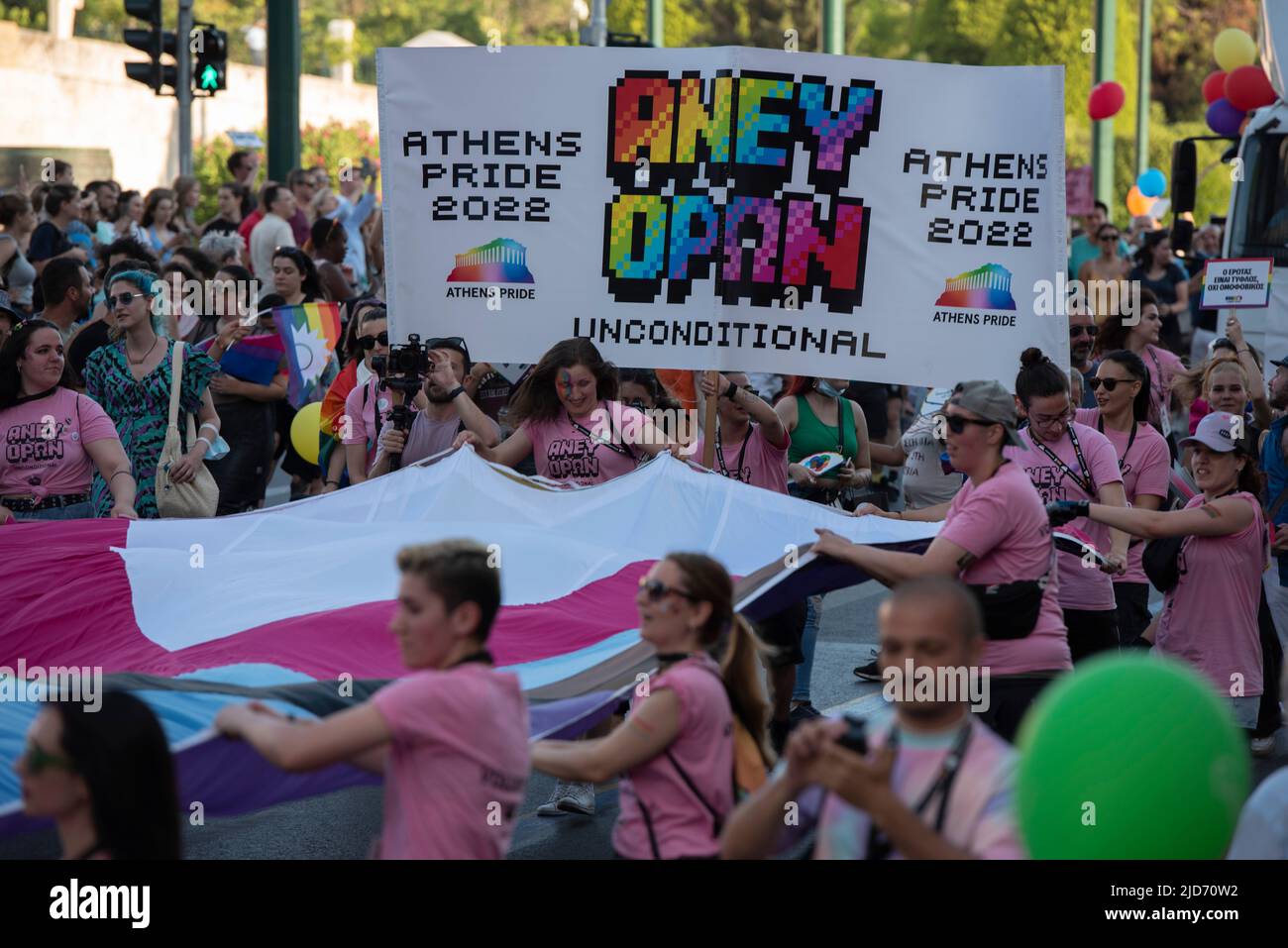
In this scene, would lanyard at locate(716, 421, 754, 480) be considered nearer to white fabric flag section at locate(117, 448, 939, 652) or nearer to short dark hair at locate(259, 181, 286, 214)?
white fabric flag section at locate(117, 448, 939, 652)

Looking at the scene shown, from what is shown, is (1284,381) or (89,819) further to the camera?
(1284,381)

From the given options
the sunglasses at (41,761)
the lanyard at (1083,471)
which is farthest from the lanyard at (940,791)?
the lanyard at (1083,471)

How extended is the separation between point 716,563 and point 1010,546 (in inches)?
64.7

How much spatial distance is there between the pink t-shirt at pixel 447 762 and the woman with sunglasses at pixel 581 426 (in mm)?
4048

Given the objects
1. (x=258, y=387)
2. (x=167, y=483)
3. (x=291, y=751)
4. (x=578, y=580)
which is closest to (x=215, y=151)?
(x=258, y=387)

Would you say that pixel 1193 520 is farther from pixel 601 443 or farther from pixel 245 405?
pixel 245 405

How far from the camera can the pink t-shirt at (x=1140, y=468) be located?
830 cm

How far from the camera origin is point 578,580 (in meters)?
6.97

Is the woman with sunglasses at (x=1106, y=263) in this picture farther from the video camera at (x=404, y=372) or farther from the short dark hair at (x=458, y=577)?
the short dark hair at (x=458, y=577)

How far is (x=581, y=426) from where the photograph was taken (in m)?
8.23

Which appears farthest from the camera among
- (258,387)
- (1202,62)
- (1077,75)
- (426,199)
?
(1202,62)

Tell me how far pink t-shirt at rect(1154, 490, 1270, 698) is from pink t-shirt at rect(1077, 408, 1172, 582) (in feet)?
0.82
